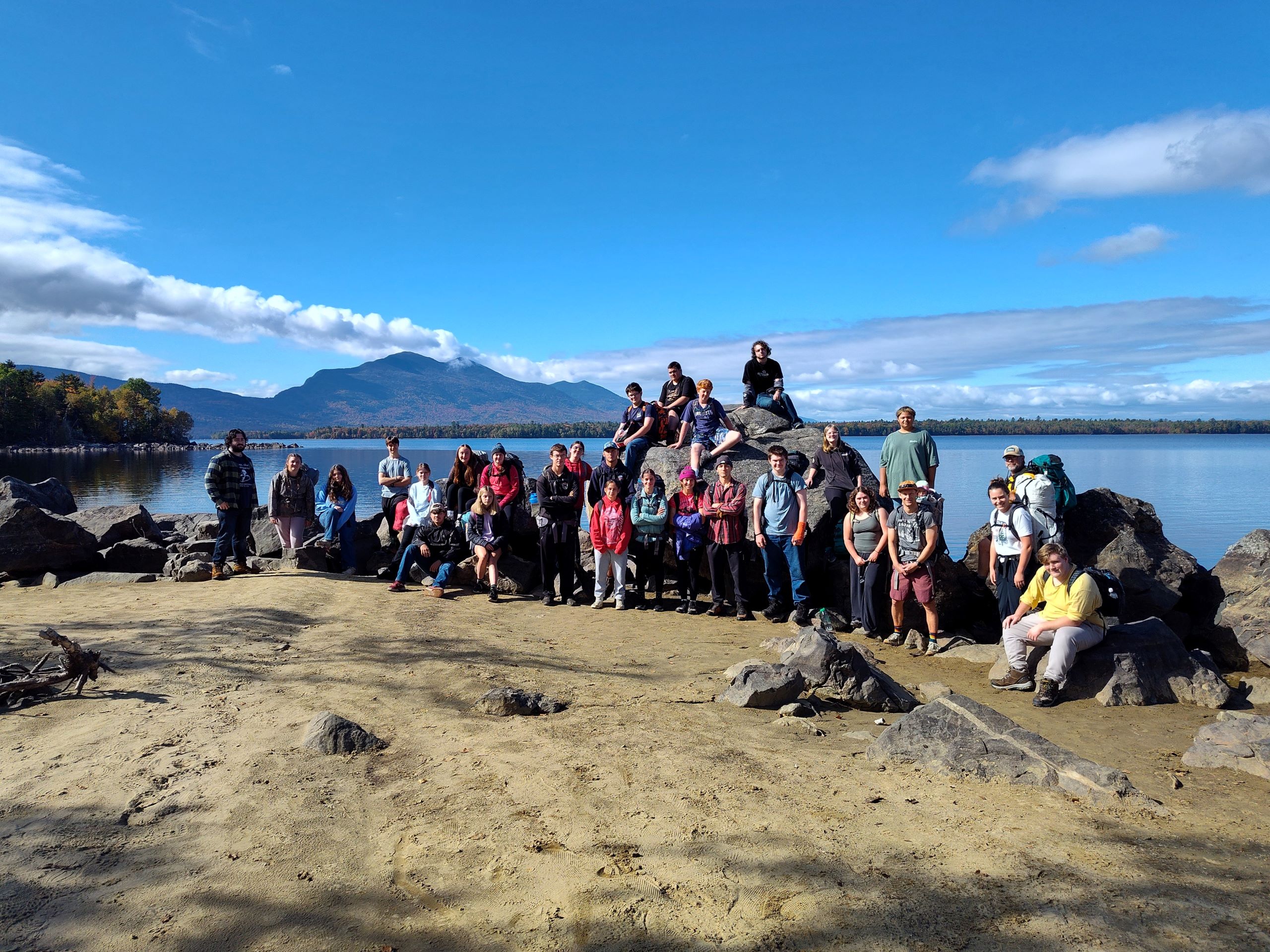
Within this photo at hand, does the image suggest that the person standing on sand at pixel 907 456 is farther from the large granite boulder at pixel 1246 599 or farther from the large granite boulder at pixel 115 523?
the large granite boulder at pixel 115 523

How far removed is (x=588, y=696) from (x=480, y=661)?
156 cm

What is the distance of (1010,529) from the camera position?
8.88 metres

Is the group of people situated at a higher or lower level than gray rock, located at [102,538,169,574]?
higher

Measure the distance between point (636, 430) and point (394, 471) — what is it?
433cm

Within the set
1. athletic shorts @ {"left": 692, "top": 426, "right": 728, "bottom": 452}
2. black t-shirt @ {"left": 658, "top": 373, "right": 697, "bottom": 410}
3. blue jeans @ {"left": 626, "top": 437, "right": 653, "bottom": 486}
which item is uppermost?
black t-shirt @ {"left": 658, "top": 373, "right": 697, "bottom": 410}

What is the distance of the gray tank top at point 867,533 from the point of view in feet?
31.7

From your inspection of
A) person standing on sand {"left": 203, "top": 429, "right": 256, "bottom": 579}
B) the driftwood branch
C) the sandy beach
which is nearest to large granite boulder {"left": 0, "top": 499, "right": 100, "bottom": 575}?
person standing on sand {"left": 203, "top": 429, "right": 256, "bottom": 579}

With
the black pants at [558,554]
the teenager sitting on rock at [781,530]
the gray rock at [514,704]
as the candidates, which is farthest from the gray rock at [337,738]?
the teenager sitting on rock at [781,530]

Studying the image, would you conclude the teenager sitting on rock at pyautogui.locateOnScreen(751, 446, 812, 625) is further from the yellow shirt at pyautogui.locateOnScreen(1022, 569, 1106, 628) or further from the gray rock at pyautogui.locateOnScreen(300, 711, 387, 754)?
the gray rock at pyautogui.locateOnScreen(300, 711, 387, 754)

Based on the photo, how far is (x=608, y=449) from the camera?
1148cm

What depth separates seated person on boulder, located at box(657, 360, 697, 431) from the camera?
1344 cm

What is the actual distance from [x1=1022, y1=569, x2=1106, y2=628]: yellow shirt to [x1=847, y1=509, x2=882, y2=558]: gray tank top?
7.09 feet

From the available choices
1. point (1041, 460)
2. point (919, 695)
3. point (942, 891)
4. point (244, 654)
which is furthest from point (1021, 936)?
point (1041, 460)

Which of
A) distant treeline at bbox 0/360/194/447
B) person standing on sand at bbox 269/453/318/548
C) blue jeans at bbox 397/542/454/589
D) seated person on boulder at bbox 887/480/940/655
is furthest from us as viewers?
distant treeline at bbox 0/360/194/447
